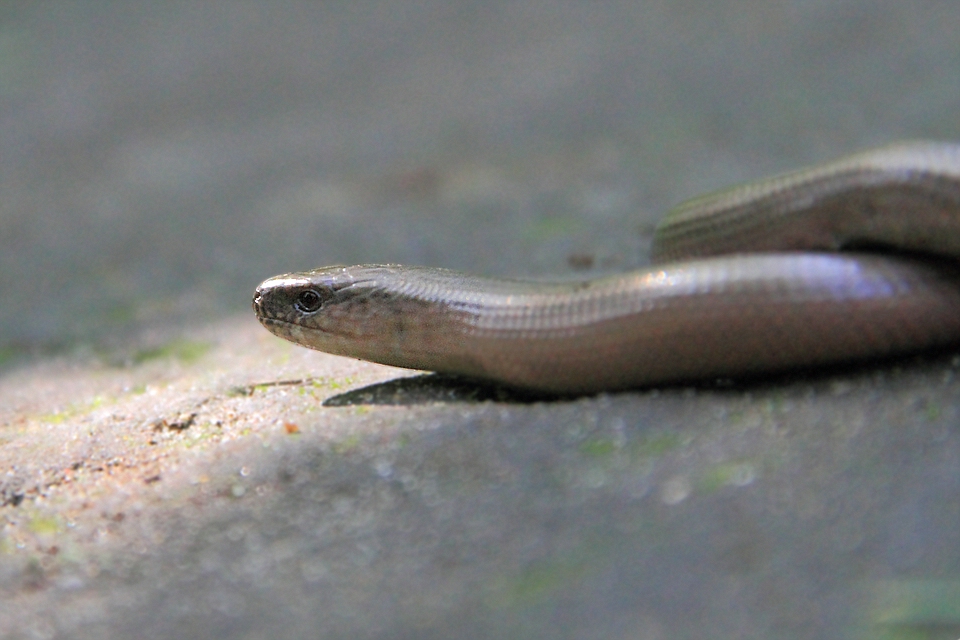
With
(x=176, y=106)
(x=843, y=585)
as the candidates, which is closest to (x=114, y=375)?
(x=843, y=585)

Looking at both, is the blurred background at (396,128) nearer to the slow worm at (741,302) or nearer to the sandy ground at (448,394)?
the sandy ground at (448,394)

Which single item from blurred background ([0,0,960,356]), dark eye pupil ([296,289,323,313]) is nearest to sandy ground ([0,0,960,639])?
blurred background ([0,0,960,356])

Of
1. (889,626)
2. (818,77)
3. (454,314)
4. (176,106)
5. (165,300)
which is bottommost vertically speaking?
(889,626)

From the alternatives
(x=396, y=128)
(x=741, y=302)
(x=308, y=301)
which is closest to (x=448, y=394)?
(x=308, y=301)

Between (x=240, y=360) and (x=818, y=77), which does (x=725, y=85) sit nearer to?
(x=818, y=77)

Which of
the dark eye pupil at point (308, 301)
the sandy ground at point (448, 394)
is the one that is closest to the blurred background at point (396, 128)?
the sandy ground at point (448, 394)

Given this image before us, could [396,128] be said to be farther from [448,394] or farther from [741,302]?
[741,302]
